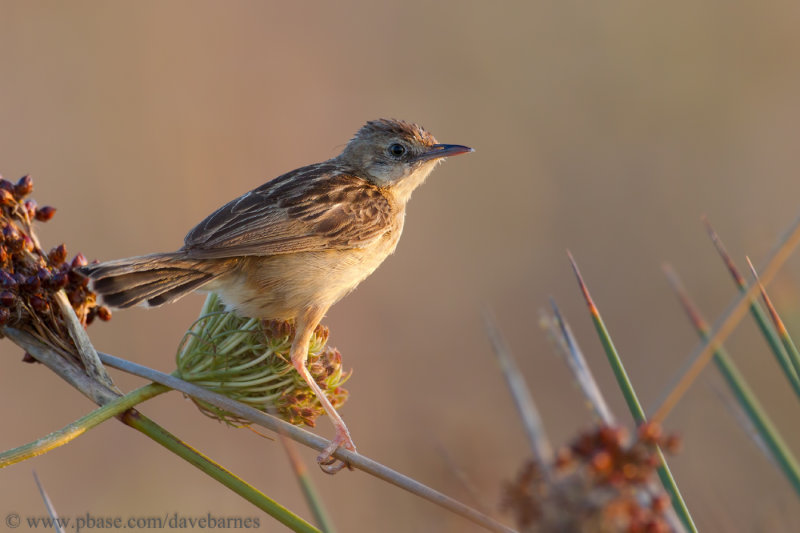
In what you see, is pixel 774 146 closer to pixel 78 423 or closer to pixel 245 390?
pixel 245 390

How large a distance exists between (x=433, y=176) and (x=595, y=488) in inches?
351

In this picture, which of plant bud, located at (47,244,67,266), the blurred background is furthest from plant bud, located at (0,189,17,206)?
the blurred background

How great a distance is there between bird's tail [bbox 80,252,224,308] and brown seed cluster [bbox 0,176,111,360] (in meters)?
0.08

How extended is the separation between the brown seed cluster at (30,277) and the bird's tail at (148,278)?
82 mm

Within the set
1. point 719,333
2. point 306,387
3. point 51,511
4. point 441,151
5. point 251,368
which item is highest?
point 441,151

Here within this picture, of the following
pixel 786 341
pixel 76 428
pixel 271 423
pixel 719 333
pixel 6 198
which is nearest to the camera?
pixel 719 333

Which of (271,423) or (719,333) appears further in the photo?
(271,423)

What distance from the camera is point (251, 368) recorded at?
311cm

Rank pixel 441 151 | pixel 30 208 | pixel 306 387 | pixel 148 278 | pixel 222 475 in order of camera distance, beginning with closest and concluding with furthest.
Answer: pixel 222 475, pixel 30 208, pixel 306 387, pixel 148 278, pixel 441 151

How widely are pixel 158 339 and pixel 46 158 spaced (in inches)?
91.7

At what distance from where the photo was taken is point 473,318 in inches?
345

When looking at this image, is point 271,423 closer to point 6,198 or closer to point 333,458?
point 333,458

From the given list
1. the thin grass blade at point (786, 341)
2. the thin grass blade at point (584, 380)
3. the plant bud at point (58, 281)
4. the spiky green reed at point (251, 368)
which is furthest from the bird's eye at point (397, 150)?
the thin grass blade at point (584, 380)

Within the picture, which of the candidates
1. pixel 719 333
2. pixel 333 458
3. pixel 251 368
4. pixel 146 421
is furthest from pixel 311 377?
pixel 719 333
